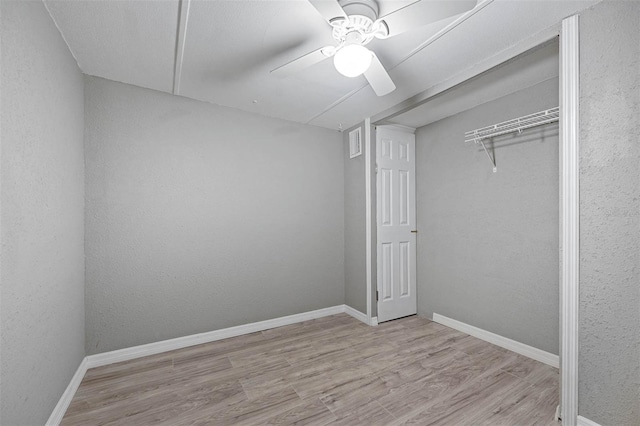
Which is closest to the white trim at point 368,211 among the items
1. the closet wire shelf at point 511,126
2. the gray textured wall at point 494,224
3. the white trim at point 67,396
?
the gray textured wall at point 494,224

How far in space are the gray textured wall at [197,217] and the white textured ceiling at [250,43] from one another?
0.34 m

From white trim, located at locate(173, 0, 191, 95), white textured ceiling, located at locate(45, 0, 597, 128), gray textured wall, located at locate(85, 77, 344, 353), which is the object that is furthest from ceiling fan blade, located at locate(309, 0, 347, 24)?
gray textured wall, located at locate(85, 77, 344, 353)

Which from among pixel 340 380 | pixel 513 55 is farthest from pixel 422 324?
pixel 513 55

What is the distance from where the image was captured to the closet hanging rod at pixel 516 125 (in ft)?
7.29

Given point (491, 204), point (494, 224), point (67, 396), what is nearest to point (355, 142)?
point (491, 204)

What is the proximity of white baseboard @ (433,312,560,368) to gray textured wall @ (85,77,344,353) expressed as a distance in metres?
1.30

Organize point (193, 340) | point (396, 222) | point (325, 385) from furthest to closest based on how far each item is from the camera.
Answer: point (396, 222), point (193, 340), point (325, 385)

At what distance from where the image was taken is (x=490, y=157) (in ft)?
8.98

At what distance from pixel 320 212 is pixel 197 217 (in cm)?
143

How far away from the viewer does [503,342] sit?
2662 mm

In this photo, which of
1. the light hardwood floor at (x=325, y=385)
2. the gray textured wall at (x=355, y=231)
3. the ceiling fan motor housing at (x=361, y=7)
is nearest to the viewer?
the ceiling fan motor housing at (x=361, y=7)

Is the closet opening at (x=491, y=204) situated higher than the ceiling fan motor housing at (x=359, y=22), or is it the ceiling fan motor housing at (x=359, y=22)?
the ceiling fan motor housing at (x=359, y=22)

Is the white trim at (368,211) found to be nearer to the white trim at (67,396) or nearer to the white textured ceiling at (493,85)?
the white textured ceiling at (493,85)

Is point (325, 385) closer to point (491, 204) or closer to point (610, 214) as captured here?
point (610, 214)
